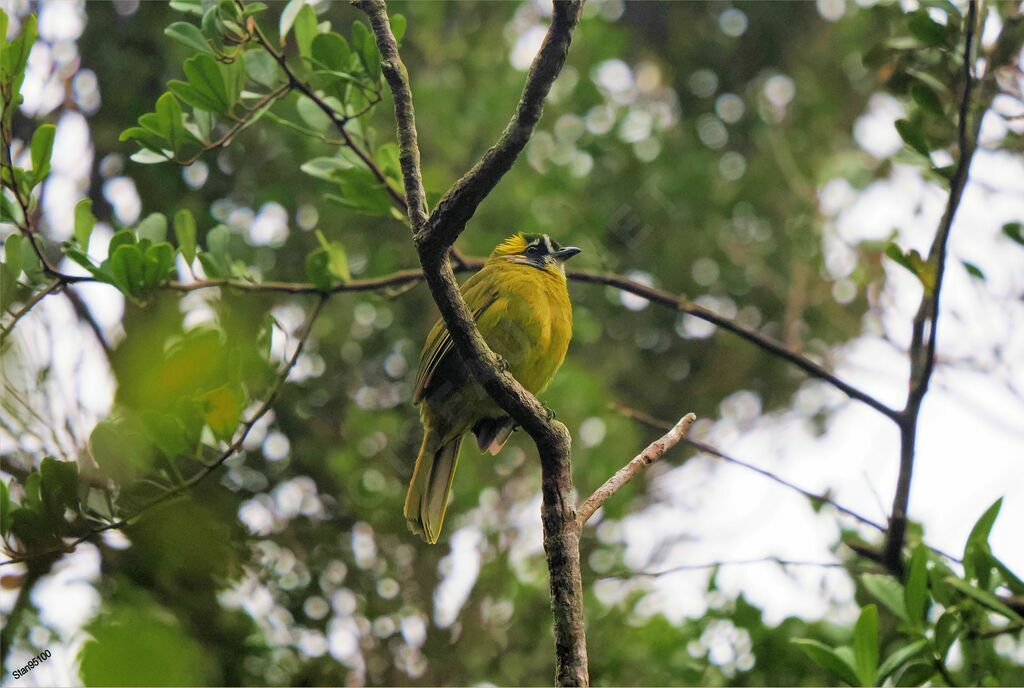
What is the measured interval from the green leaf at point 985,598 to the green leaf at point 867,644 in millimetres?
224

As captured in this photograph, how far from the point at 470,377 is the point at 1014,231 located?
1.75 metres

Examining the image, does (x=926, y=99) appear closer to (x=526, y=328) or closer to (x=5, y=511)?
(x=526, y=328)

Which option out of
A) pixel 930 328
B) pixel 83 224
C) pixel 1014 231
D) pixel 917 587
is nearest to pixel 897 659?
pixel 917 587

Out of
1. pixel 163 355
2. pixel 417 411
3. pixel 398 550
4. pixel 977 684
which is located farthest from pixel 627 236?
Result: pixel 163 355

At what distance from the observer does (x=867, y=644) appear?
2.72 metres

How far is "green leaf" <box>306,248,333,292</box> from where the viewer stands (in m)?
3.30

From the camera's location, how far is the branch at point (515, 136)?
1.91 metres

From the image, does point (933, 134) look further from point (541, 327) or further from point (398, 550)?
point (398, 550)

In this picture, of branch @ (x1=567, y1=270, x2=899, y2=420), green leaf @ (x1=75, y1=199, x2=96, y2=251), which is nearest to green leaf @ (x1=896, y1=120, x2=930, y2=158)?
branch @ (x1=567, y1=270, x2=899, y2=420)

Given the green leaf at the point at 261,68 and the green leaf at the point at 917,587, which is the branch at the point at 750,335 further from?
the green leaf at the point at 261,68

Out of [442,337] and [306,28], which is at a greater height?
[306,28]

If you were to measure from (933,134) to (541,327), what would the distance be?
1.45 metres

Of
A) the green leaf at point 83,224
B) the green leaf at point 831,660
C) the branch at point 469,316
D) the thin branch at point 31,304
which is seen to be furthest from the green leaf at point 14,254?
the green leaf at point 831,660

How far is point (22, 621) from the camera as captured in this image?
320 centimetres
